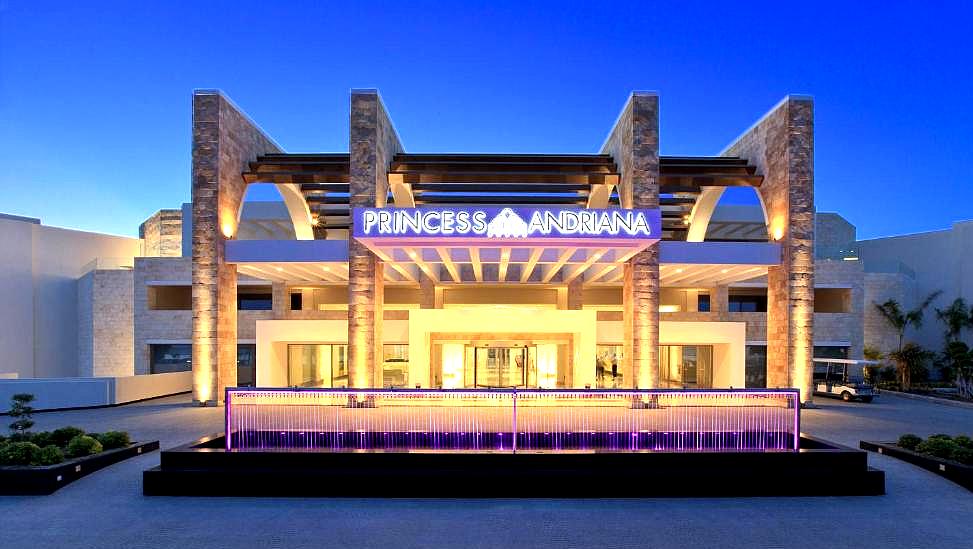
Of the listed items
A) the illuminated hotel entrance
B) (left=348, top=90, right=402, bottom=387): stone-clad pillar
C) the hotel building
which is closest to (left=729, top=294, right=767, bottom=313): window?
the hotel building

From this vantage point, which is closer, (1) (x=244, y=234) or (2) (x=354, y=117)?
(2) (x=354, y=117)

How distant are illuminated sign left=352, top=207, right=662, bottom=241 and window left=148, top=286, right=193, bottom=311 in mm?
21641

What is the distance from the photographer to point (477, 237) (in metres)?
14.8

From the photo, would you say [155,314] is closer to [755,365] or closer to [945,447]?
[945,447]

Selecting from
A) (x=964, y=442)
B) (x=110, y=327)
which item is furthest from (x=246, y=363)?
(x=964, y=442)

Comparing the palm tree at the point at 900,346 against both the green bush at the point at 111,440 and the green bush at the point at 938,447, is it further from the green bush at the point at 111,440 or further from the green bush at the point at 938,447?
the green bush at the point at 111,440

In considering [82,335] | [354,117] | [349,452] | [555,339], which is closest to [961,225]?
[555,339]

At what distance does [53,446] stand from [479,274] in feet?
54.1

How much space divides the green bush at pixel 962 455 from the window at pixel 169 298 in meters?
33.9

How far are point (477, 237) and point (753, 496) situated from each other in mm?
9161

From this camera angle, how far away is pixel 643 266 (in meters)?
20.3

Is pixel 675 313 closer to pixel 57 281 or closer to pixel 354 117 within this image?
pixel 354 117

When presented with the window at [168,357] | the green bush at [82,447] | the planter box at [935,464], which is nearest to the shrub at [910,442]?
the planter box at [935,464]

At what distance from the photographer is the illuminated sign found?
14680 millimetres
